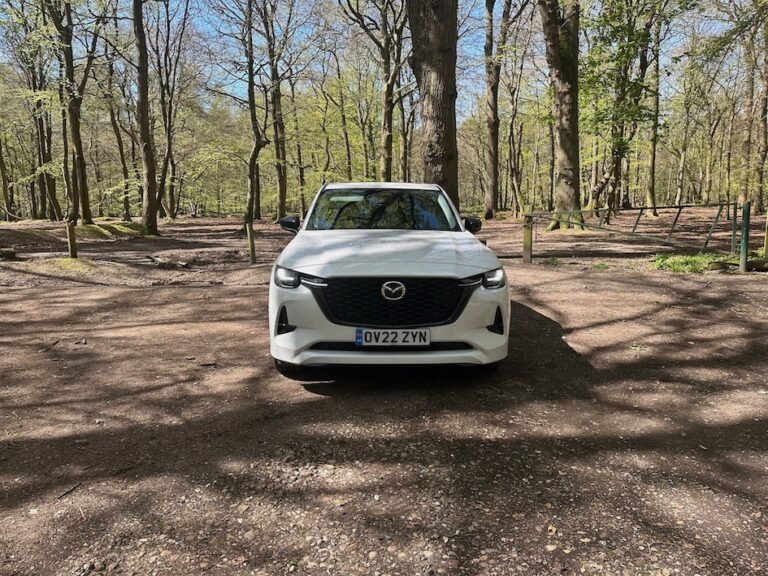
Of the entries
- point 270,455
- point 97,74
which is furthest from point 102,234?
point 270,455

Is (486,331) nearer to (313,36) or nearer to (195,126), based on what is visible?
(313,36)

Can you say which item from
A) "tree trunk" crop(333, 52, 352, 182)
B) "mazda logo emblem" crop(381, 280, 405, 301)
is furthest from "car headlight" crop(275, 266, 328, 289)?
"tree trunk" crop(333, 52, 352, 182)

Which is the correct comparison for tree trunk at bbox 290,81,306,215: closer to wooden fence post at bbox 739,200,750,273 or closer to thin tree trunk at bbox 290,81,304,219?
thin tree trunk at bbox 290,81,304,219

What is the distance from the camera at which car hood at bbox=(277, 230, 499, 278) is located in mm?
3777

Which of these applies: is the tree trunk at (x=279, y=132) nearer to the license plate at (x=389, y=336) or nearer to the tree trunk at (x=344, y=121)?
the tree trunk at (x=344, y=121)

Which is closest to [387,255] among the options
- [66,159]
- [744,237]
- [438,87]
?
[438,87]

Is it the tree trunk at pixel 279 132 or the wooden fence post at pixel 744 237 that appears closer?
the wooden fence post at pixel 744 237

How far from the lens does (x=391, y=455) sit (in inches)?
120

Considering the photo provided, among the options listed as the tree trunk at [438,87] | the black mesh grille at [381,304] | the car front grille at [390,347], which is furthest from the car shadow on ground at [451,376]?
the tree trunk at [438,87]

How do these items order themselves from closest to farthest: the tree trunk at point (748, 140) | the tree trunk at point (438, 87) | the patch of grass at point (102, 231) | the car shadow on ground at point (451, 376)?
the car shadow on ground at point (451, 376) → the tree trunk at point (438, 87) → the patch of grass at point (102, 231) → the tree trunk at point (748, 140)

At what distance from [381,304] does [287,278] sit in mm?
749

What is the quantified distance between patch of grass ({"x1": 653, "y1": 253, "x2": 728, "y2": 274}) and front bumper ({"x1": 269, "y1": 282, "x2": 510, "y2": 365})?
21.7ft

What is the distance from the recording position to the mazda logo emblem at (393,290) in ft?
12.2

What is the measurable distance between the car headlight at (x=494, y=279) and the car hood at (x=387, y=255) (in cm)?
5
